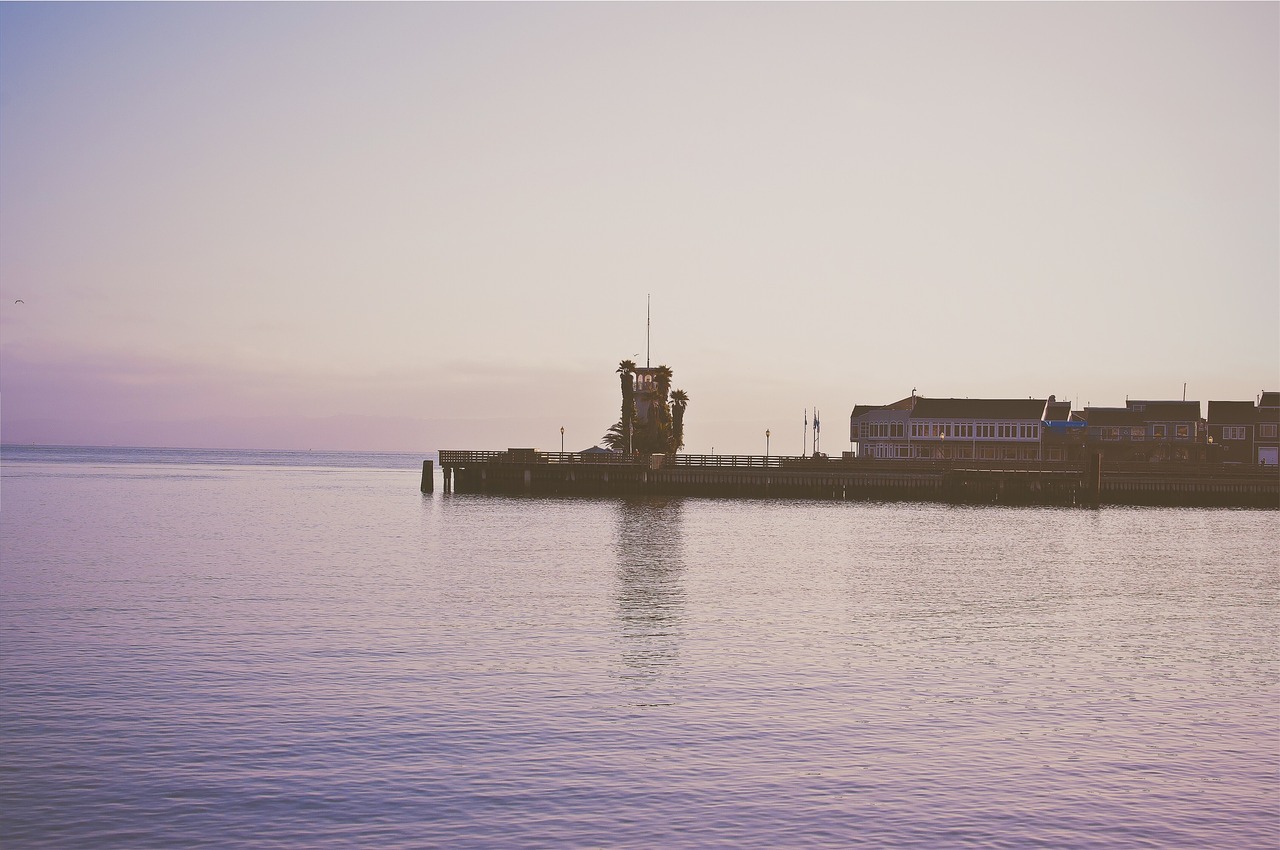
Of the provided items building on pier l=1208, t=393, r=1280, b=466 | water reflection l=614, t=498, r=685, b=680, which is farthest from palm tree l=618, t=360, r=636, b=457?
building on pier l=1208, t=393, r=1280, b=466

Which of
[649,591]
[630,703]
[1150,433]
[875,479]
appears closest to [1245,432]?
[1150,433]

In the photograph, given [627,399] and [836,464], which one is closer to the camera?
[836,464]

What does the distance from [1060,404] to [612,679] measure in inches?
4914

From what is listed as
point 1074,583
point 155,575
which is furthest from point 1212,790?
point 155,575

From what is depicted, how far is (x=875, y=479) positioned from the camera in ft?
329

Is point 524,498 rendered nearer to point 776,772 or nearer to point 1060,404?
point 1060,404

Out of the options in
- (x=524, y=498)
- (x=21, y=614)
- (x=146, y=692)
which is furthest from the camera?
(x=524, y=498)

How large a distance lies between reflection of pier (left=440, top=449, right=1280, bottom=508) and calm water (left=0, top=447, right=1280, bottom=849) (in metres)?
50.2

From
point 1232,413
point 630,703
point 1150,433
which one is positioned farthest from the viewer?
point 1150,433

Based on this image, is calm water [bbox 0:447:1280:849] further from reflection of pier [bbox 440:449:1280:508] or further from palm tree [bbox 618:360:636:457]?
palm tree [bbox 618:360:636:457]

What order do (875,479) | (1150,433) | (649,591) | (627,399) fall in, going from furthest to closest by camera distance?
(1150,433), (627,399), (875,479), (649,591)

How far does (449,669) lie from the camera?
84.1 feet

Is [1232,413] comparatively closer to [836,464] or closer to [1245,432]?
[1245,432]

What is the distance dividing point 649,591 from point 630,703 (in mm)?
17463
